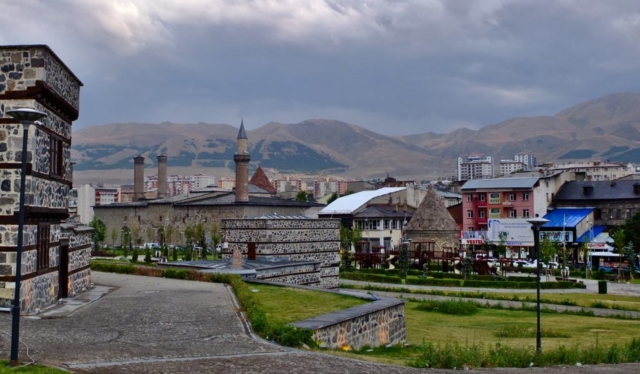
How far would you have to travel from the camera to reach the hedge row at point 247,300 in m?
13.1

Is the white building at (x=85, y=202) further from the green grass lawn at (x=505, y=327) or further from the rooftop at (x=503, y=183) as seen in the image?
the green grass lawn at (x=505, y=327)

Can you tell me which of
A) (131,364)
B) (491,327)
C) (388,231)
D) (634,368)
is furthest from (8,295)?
(388,231)

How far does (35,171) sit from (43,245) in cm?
225

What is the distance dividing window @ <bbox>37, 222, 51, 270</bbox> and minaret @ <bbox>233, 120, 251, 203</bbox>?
4439cm

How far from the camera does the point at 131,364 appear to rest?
10648 millimetres

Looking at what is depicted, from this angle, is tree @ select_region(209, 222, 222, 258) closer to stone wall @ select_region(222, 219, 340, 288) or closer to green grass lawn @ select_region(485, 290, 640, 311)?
stone wall @ select_region(222, 219, 340, 288)

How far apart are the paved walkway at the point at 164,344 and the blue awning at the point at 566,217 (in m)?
53.4

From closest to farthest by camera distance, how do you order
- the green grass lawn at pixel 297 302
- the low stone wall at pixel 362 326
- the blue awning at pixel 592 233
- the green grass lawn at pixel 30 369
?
the green grass lawn at pixel 30 369 → the low stone wall at pixel 362 326 → the green grass lawn at pixel 297 302 → the blue awning at pixel 592 233

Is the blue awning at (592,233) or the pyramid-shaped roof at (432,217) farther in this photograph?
the blue awning at (592,233)

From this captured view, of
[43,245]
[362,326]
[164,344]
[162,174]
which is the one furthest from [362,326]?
[162,174]

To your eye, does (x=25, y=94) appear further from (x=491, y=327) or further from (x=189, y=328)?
(x=491, y=327)

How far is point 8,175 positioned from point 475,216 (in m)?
62.2

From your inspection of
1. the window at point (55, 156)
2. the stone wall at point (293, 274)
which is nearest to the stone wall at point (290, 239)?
the stone wall at point (293, 274)

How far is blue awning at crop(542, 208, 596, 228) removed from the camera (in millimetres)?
65688
